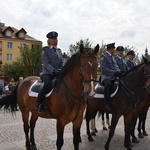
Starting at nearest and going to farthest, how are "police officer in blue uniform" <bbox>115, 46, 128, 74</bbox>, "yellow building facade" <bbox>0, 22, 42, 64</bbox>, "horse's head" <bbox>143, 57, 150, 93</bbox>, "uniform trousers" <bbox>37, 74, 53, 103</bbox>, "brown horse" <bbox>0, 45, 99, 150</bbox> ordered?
"brown horse" <bbox>0, 45, 99, 150</bbox>
"uniform trousers" <bbox>37, 74, 53, 103</bbox>
"horse's head" <bbox>143, 57, 150, 93</bbox>
"police officer in blue uniform" <bbox>115, 46, 128, 74</bbox>
"yellow building facade" <bbox>0, 22, 42, 64</bbox>

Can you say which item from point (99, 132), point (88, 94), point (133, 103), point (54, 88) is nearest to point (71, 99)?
point (54, 88)

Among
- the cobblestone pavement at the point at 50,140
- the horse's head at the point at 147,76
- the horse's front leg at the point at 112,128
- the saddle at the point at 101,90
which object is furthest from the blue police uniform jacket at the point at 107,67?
the cobblestone pavement at the point at 50,140

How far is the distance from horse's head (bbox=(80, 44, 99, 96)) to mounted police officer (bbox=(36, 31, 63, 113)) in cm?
120

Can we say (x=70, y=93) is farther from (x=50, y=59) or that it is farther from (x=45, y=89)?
(x=50, y=59)

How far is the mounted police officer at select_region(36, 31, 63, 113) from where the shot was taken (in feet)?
16.4

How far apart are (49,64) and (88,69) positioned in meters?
1.59

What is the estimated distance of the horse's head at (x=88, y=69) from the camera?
12.4 ft

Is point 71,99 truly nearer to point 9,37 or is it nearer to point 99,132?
point 99,132

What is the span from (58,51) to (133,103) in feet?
8.19

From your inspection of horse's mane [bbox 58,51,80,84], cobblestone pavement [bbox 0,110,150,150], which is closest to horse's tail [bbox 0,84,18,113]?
cobblestone pavement [bbox 0,110,150,150]

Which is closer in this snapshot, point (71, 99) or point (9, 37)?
point (71, 99)

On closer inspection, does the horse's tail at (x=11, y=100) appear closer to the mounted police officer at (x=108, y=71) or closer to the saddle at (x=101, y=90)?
the saddle at (x=101, y=90)

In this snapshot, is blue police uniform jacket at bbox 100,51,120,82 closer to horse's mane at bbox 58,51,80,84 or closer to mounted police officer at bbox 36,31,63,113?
mounted police officer at bbox 36,31,63,113

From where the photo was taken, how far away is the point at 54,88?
192 inches
